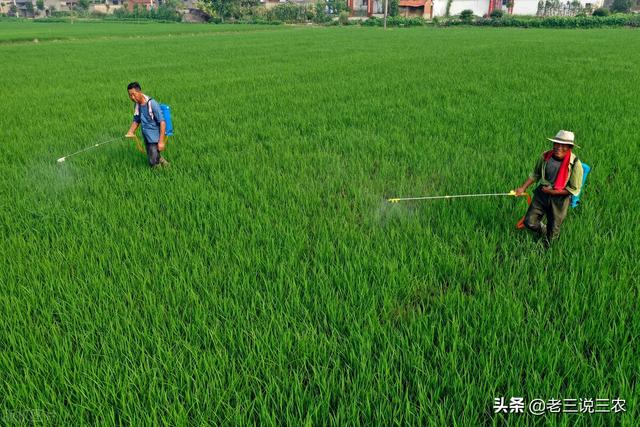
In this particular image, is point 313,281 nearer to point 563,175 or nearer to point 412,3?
point 563,175

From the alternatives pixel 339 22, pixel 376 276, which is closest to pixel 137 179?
pixel 376 276

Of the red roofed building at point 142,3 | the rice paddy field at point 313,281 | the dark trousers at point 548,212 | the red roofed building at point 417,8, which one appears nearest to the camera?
the rice paddy field at point 313,281

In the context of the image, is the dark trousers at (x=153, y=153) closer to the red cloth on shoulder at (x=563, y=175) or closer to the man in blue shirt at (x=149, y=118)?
the man in blue shirt at (x=149, y=118)

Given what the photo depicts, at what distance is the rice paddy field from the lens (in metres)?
1.50

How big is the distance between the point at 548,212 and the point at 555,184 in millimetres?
218

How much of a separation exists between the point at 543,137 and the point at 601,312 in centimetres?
347

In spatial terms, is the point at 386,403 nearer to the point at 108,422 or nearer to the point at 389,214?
the point at 108,422

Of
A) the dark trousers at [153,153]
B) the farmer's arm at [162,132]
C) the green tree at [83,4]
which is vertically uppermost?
the green tree at [83,4]

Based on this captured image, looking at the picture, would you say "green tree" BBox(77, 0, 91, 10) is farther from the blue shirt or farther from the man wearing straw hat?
the man wearing straw hat

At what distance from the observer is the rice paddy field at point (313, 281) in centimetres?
150

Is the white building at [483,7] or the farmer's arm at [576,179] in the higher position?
the white building at [483,7]

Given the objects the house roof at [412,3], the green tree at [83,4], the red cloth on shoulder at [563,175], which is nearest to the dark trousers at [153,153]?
the red cloth on shoulder at [563,175]

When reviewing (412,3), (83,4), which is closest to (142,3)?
(83,4)

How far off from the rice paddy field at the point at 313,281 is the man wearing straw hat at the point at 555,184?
0.51ft
